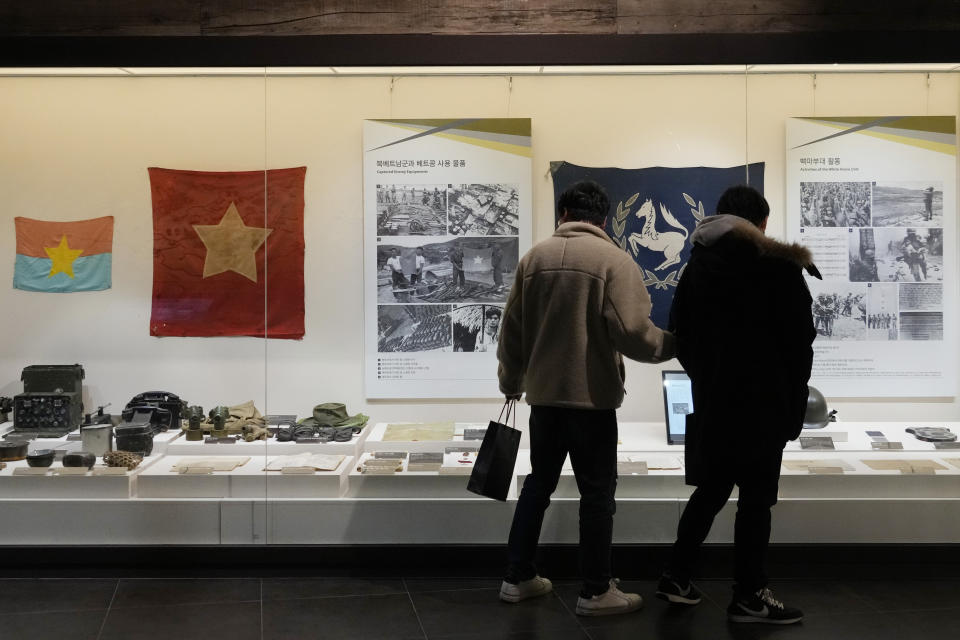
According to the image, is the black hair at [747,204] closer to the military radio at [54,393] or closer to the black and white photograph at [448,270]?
the black and white photograph at [448,270]

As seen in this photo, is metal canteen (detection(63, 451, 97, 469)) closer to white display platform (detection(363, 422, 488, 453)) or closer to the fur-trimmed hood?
white display platform (detection(363, 422, 488, 453))

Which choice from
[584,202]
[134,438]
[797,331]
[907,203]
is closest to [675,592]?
[797,331]

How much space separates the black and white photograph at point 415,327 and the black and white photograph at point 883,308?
1.97m

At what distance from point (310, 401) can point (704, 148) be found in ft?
7.19

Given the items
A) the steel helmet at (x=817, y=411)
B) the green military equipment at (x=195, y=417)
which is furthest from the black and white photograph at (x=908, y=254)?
the green military equipment at (x=195, y=417)

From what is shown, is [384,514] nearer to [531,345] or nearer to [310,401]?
[310,401]

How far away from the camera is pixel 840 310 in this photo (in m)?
4.04

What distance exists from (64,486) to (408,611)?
167 cm

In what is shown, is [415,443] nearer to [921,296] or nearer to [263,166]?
[263,166]

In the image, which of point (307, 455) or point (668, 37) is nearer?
point (668, 37)

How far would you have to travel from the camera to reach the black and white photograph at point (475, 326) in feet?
13.2

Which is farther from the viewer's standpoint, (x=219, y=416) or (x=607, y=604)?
(x=219, y=416)

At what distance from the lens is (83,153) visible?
4027 millimetres

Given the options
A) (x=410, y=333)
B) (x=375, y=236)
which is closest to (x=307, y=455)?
(x=410, y=333)
